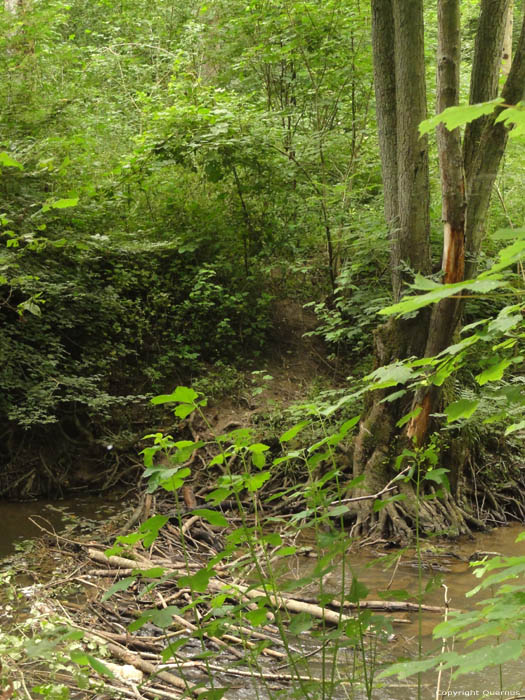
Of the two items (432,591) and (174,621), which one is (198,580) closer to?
(432,591)

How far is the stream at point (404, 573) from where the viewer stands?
3250 millimetres

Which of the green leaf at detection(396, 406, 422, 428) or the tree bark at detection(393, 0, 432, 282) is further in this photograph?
the tree bark at detection(393, 0, 432, 282)

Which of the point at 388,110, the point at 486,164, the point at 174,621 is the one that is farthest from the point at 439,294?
the point at 388,110

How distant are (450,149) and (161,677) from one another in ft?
13.3

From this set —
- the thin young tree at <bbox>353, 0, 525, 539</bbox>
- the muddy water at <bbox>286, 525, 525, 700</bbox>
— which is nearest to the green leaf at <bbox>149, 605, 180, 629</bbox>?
the muddy water at <bbox>286, 525, 525, 700</bbox>

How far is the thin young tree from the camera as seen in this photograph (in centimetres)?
537

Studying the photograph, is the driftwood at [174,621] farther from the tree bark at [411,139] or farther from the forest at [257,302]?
the tree bark at [411,139]

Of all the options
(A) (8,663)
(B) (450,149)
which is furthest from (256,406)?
(A) (8,663)

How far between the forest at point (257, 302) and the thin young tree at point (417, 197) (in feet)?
0.07

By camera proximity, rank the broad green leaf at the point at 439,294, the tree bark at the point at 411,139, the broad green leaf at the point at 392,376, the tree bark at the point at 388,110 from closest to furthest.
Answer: the broad green leaf at the point at 439,294 < the broad green leaf at the point at 392,376 < the tree bark at the point at 411,139 < the tree bark at the point at 388,110

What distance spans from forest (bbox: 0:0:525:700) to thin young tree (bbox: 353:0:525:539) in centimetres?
2

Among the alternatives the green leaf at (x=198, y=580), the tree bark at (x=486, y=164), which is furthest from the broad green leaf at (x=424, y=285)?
the tree bark at (x=486, y=164)

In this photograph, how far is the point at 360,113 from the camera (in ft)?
28.2

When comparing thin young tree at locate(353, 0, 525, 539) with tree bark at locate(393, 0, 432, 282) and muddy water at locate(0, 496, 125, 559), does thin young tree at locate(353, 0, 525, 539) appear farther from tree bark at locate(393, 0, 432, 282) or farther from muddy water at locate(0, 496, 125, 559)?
muddy water at locate(0, 496, 125, 559)
